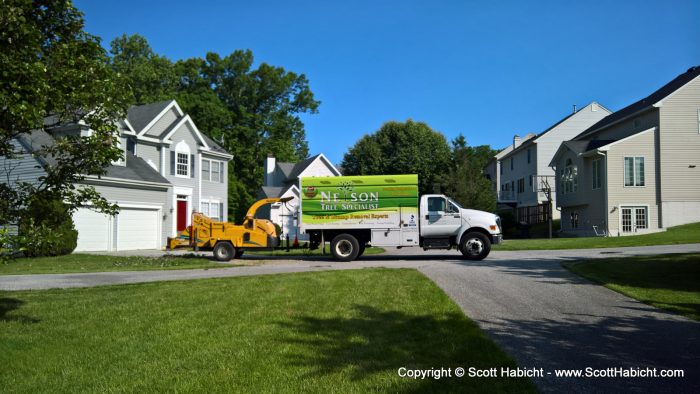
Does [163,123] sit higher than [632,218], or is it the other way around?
[163,123]

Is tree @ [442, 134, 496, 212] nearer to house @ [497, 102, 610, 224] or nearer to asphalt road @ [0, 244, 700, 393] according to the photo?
house @ [497, 102, 610, 224]

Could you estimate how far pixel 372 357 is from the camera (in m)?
5.67

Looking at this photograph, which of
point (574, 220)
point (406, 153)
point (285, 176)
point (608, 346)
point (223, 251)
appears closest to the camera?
point (608, 346)

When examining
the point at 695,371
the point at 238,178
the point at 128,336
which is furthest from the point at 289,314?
the point at 238,178

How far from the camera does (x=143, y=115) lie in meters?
31.4

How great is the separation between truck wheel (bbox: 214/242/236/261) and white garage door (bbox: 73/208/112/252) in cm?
687

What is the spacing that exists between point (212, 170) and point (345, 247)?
18.3 meters

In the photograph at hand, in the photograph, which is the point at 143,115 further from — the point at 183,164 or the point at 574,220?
the point at 574,220

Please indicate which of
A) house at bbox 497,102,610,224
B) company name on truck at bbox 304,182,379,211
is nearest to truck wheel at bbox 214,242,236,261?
company name on truck at bbox 304,182,379,211

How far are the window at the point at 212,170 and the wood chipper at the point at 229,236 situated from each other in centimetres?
1412

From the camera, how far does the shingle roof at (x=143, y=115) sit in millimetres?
30312

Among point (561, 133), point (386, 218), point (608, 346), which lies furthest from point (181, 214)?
point (561, 133)

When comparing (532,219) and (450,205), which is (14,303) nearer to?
(450,205)

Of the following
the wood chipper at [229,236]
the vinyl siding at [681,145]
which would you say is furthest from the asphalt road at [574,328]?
the vinyl siding at [681,145]
